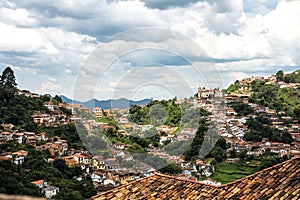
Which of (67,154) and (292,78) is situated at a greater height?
(292,78)

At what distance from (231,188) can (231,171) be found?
32119 mm

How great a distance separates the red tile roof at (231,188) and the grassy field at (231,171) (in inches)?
1096

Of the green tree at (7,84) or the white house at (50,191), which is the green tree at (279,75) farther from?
the white house at (50,191)

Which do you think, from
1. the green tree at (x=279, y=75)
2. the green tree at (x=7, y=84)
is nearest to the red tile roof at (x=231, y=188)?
the green tree at (x=7, y=84)

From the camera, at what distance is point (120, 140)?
31.3 m

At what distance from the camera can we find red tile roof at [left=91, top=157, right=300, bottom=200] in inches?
A: 175

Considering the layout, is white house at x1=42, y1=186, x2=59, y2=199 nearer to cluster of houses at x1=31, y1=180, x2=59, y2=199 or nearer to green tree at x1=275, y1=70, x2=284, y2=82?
cluster of houses at x1=31, y1=180, x2=59, y2=199

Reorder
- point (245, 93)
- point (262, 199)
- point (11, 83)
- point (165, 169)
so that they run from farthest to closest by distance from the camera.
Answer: point (245, 93) → point (11, 83) → point (165, 169) → point (262, 199)

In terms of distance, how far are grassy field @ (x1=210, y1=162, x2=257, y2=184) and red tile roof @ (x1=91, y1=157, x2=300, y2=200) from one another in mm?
27849

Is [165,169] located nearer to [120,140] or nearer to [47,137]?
[120,140]

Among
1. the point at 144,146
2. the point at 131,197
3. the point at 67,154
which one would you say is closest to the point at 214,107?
the point at 144,146

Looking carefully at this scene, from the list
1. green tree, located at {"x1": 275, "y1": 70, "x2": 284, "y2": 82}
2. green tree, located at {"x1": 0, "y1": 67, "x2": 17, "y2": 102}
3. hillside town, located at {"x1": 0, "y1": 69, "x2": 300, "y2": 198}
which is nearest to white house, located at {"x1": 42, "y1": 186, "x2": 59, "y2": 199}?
hillside town, located at {"x1": 0, "y1": 69, "x2": 300, "y2": 198}

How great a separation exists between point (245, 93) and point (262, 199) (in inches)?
2456

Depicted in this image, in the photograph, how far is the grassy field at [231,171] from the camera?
33.6 meters
